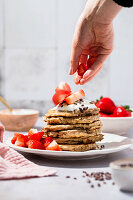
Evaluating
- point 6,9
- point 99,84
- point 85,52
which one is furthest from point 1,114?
point 6,9

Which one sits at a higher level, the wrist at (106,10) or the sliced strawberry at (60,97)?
the wrist at (106,10)

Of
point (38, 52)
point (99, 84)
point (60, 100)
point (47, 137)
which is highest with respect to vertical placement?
point (38, 52)

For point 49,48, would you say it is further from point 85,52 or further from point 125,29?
point 85,52

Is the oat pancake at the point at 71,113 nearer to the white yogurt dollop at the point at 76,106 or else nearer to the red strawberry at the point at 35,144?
the white yogurt dollop at the point at 76,106

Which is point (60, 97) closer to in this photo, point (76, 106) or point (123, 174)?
point (76, 106)

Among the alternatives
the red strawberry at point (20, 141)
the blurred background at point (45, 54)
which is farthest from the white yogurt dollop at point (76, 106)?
the blurred background at point (45, 54)

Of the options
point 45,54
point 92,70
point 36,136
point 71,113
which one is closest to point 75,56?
point 92,70
